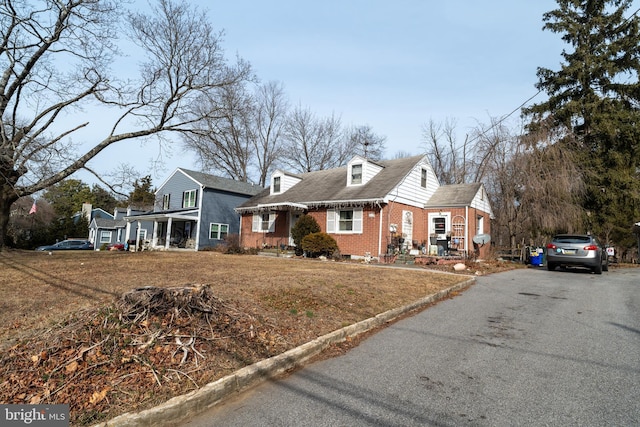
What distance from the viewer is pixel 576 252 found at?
47.3 ft

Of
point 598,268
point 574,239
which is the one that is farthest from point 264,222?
point 598,268

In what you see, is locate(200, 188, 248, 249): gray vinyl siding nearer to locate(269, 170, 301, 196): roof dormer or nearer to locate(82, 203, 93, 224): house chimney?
locate(269, 170, 301, 196): roof dormer

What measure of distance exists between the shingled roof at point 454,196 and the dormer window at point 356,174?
4394mm

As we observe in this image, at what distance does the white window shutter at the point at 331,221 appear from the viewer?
20453 mm

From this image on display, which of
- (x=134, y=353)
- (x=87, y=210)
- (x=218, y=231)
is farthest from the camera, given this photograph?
(x=87, y=210)

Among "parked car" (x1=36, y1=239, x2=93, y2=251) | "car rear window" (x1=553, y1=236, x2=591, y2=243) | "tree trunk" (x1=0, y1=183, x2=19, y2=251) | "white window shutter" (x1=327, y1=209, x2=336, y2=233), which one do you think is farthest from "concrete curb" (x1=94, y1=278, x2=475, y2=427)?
"parked car" (x1=36, y1=239, x2=93, y2=251)

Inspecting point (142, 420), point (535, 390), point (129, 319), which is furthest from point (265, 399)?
point (535, 390)

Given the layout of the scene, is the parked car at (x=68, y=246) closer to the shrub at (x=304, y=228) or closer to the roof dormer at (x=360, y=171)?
the shrub at (x=304, y=228)

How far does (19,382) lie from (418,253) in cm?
1751

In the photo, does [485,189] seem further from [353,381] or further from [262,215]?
[353,381]

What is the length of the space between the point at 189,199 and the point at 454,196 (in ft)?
65.4

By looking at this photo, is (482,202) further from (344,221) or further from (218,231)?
(218,231)

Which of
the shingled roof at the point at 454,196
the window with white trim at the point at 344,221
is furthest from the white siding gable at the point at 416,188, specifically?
the window with white trim at the point at 344,221

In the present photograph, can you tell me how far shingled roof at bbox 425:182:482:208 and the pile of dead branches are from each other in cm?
1794
